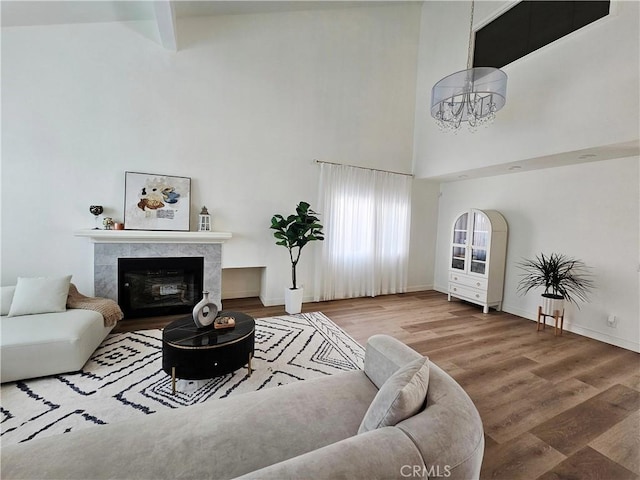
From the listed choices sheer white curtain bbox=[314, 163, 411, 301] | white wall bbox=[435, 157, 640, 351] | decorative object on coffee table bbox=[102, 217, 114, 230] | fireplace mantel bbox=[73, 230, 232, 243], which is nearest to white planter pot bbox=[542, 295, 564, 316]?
white wall bbox=[435, 157, 640, 351]

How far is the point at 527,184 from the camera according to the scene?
432 cm

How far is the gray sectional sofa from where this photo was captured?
875 millimetres

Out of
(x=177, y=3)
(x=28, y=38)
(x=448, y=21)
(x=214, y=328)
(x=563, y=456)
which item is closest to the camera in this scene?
(x=563, y=456)

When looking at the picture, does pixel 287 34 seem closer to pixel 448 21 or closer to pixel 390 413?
pixel 448 21

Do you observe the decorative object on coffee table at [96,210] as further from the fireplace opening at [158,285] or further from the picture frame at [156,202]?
the fireplace opening at [158,285]

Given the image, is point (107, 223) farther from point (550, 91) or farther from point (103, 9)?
point (550, 91)

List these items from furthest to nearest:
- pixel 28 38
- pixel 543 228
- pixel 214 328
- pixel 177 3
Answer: pixel 543 228
pixel 177 3
pixel 28 38
pixel 214 328

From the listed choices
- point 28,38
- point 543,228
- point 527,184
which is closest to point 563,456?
point 543,228

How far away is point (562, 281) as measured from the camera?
382 cm

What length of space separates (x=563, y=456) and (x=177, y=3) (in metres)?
5.69

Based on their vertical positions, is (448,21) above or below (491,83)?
above

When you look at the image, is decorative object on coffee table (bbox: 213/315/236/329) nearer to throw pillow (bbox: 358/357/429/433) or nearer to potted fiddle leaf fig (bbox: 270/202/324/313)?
throw pillow (bbox: 358/357/429/433)

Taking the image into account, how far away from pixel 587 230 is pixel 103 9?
21.5ft

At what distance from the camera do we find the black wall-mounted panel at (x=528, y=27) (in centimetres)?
328
